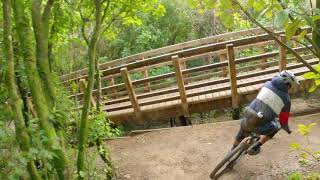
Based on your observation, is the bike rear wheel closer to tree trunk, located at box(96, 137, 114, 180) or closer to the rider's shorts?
the rider's shorts

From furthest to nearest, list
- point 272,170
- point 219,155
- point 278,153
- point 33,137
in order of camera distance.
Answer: point 219,155
point 278,153
point 272,170
point 33,137

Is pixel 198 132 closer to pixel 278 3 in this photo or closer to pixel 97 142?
pixel 97 142

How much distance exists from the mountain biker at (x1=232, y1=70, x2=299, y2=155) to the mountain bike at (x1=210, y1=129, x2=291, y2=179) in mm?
247

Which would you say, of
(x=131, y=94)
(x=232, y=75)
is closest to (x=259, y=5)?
(x=232, y=75)

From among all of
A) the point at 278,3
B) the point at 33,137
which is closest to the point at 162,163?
the point at 33,137

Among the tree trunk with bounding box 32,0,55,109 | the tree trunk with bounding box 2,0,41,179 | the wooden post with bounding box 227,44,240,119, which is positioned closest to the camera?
the tree trunk with bounding box 2,0,41,179

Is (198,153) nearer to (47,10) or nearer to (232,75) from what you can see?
(232,75)

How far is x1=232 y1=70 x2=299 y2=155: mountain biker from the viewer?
4992 millimetres

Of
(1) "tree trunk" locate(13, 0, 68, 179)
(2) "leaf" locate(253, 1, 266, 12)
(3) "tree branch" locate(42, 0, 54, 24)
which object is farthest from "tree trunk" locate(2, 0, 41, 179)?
(2) "leaf" locate(253, 1, 266, 12)

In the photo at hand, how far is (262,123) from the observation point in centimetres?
514

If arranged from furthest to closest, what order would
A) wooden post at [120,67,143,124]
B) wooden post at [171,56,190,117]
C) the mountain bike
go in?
wooden post at [120,67,143,124], wooden post at [171,56,190,117], the mountain bike

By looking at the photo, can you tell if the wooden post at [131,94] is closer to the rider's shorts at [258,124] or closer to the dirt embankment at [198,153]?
the dirt embankment at [198,153]

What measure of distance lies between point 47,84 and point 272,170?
11.7 ft

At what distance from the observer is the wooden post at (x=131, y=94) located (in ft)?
24.9
